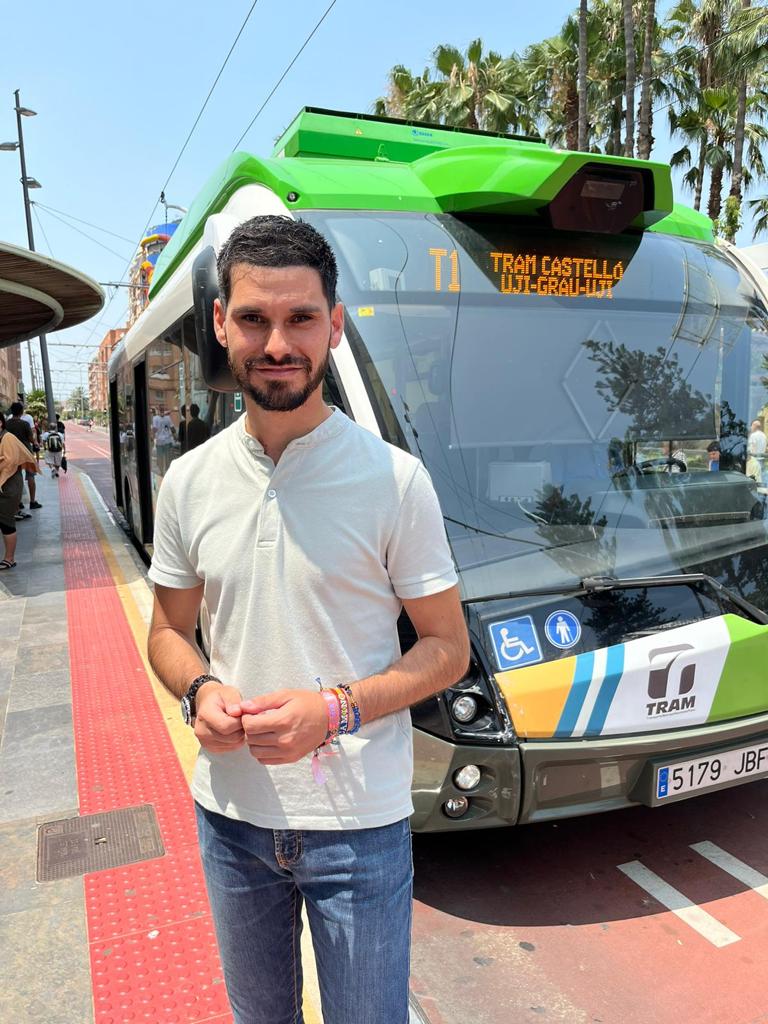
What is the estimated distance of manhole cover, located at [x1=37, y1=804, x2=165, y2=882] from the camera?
3.30 m

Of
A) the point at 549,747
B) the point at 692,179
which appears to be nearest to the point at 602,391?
the point at 549,747

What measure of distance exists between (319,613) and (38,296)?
35.0 feet

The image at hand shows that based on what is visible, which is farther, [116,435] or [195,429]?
[116,435]

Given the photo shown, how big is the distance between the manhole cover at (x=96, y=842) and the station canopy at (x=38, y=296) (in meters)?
6.57

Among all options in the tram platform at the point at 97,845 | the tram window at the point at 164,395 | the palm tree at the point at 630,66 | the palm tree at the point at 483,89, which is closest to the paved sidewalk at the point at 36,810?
the tram platform at the point at 97,845

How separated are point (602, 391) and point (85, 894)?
2866 mm

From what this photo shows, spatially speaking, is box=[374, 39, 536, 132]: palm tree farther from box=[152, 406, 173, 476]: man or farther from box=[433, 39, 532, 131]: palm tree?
box=[152, 406, 173, 476]: man

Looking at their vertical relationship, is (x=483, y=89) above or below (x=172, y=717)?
above

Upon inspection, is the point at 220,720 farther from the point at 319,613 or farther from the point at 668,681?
the point at 668,681

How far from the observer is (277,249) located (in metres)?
1.48

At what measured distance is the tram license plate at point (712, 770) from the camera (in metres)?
2.97

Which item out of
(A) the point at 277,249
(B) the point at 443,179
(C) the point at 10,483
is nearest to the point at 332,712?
(A) the point at 277,249

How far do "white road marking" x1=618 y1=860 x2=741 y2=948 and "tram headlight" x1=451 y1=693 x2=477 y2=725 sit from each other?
45.6 inches

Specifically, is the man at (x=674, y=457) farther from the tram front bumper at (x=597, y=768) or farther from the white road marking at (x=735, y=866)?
the white road marking at (x=735, y=866)
